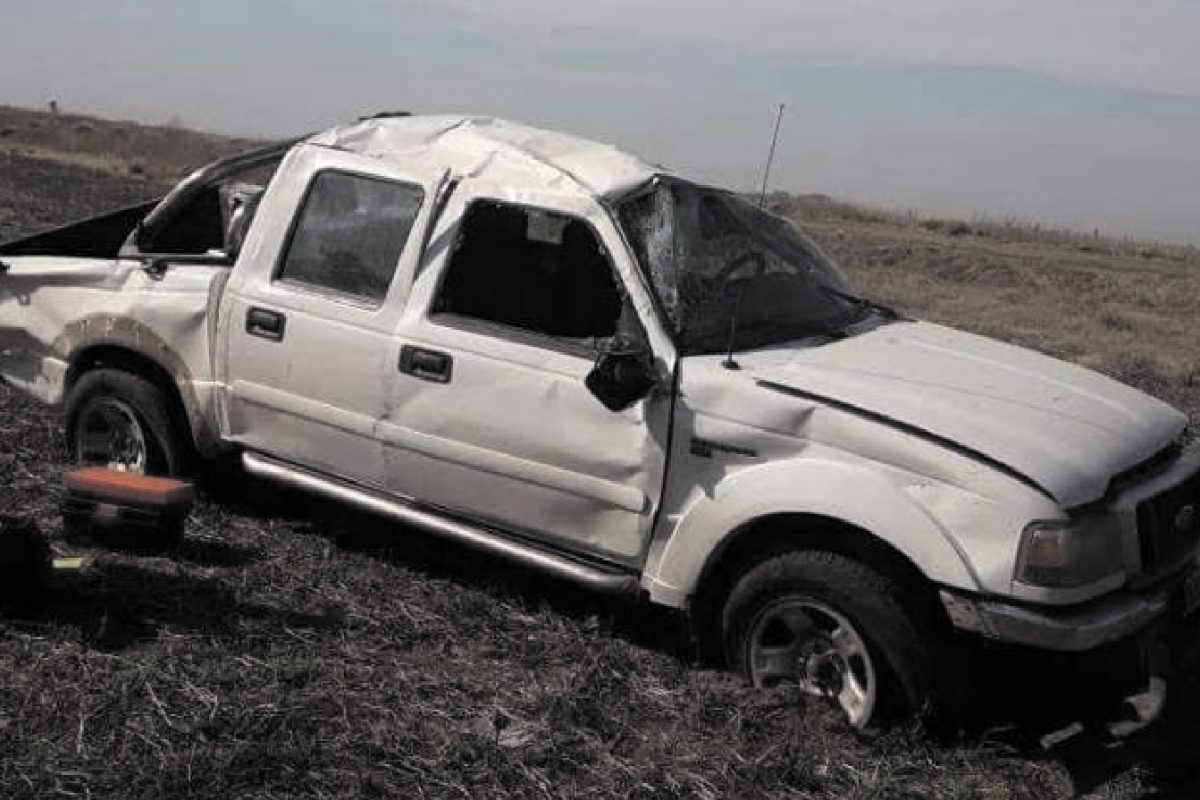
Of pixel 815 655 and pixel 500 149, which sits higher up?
pixel 500 149

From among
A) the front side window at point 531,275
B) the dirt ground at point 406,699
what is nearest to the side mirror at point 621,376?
the front side window at point 531,275

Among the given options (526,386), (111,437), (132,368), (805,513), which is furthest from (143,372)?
(805,513)

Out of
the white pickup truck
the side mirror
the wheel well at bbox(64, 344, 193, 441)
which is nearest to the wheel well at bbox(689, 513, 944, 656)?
the white pickup truck

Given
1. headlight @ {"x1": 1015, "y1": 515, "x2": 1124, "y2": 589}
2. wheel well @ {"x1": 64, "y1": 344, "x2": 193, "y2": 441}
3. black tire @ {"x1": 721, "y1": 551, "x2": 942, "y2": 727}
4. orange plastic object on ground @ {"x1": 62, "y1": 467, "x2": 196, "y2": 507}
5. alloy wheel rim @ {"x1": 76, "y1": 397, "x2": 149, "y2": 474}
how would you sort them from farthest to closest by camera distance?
alloy wheel rim @ {"x1": 76, "y1": 397, "x2": 149, "y2": 474}
wheel well @ {"x1": 64, "y1": 344, "x2": 193, "y2": 441}
orange plastic object on ground @ {"x1": 62, "y1": 467, "x2": 196, "y2": 507}
black tire @ {"x1": 721, "y1": 551, "x2": 942, "y2": 727}
headlight @ {"x1": 1015, "y1": 515, "x2": 1124, "y2": 589}

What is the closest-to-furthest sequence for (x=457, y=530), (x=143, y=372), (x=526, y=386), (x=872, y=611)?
1. (x=872, y=611)
2. (x=526, y=386)
3. (x=457, y=530)
4. (x=143, y=372)

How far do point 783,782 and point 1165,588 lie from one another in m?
1.39

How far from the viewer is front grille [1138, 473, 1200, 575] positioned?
13.8ft

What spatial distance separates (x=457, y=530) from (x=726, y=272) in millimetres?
1399

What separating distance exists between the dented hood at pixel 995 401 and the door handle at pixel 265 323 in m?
1.97

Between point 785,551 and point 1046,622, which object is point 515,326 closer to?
point 785,551

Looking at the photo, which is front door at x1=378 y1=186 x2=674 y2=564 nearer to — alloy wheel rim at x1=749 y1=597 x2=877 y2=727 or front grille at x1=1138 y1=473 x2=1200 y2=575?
alloy wheel rim at x1=749 y1=597 x2=877 y2=727

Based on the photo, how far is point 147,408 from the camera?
19.4 ft

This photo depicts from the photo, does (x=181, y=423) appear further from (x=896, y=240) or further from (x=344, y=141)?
(x=896, y=240)

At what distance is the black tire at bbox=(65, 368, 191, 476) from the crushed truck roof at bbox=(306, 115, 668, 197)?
4.40 ft
